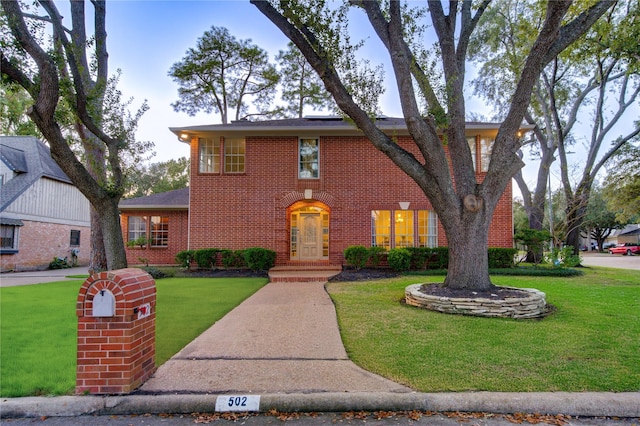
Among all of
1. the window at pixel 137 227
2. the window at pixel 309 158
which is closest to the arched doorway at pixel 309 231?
the window at pixel 309 158

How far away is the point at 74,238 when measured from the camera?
20016 millimetres

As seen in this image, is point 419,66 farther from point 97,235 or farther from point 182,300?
point 97,235

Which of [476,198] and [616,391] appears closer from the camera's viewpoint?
[616,391]

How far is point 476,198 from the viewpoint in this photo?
6.86 m

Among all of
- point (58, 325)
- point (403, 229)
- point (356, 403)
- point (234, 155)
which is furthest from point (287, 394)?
point (234, 155)

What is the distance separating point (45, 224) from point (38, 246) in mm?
1230

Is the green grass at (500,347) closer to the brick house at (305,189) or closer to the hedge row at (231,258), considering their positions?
the hedge row at (231,258)

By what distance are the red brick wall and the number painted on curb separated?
18.4 meters

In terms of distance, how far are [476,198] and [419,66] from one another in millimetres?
3169

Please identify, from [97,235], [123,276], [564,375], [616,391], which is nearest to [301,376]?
[123,276]

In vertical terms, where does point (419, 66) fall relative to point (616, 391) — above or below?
above

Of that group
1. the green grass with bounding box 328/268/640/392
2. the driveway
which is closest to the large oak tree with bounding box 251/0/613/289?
the green grass with bounding box 328/268/640/392

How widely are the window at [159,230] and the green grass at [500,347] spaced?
37.3ft

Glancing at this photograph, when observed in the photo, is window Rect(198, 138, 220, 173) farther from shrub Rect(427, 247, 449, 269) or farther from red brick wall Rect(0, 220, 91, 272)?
red brick wall Rect(0, 220, 91, 272)
